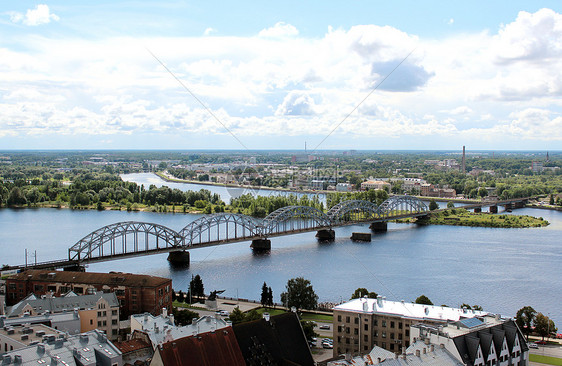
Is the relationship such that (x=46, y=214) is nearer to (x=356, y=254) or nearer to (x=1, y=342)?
(x=356, y=254)

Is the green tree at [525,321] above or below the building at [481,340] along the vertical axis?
below

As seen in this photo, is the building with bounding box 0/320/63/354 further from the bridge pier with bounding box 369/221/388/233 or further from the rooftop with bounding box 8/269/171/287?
the bridge pier with bounding box 369/221/388/233

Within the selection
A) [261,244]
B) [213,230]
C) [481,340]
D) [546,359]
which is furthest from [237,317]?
[213,230]

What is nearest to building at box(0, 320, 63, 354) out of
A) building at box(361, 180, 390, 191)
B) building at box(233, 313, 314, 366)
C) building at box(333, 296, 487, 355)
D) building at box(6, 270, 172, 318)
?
building at box(233, 313, 314, 366)

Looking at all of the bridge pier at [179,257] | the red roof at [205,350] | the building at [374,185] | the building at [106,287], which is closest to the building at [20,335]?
the red roof at [205,350]

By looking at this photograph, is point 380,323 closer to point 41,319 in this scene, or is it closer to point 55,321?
point 55,321

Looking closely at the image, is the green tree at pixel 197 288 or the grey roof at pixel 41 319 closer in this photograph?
the grey roof at pixel 41 319

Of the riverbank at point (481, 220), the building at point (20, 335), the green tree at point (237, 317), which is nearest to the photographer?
the building at point (20, 335)

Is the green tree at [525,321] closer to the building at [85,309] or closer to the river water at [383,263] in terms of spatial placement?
the river water at [383,263]
